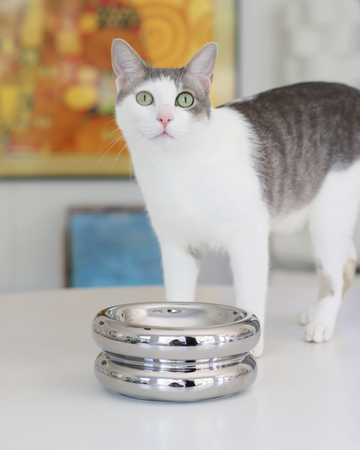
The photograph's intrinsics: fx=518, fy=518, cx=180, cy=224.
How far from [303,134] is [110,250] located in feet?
6.73

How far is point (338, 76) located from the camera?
303 centimetres

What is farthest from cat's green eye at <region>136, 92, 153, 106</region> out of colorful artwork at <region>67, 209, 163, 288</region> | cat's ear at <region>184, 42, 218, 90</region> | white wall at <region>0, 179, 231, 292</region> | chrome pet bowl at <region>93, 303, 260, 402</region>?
white wall at <region>0, 179, 231, 292</region>

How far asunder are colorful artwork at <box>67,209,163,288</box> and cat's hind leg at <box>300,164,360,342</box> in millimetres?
1925

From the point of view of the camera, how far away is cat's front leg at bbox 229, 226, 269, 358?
0.93 meters

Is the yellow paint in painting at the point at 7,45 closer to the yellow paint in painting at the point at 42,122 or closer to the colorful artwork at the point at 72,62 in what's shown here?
the colorful artwork at the point at 72,62

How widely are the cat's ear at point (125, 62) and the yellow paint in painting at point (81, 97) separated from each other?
7.47 ft

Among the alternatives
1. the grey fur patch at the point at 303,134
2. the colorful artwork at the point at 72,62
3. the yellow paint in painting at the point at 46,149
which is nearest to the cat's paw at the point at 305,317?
the grey fur patch at the point at 303,134

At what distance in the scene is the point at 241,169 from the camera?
37.0 inches

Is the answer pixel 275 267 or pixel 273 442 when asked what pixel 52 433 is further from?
pixel 275 267

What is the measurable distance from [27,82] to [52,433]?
2840mm

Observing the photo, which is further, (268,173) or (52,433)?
(268,173)

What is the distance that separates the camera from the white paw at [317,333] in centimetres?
95

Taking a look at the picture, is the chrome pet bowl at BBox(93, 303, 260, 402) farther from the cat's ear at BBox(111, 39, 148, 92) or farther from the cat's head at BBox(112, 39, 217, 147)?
the cat's ear at BBox(111, 39, 148, 92)

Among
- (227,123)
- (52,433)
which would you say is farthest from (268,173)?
(52,433)
